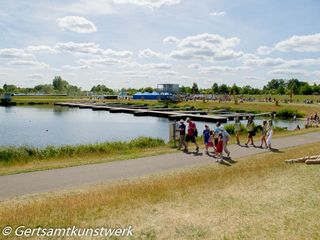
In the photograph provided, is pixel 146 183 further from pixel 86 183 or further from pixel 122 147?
pixel 122 147

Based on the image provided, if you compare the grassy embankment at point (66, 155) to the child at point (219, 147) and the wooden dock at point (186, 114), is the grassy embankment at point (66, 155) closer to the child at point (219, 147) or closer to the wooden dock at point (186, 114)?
the child at point (219, 147)

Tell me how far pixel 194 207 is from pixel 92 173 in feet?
18.7

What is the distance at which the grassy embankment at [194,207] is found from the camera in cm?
797

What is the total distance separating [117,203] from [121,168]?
5.23 metres

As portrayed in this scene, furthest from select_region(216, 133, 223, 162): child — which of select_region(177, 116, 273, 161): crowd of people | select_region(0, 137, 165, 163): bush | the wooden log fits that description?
select_region(0, 137, 165, 163): bush

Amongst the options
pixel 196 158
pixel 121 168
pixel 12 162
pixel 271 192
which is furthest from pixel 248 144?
pixel 12 162

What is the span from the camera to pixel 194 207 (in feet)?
31.1

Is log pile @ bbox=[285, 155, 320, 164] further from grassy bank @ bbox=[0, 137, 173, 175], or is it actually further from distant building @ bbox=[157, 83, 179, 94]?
distant building @ bbox=[157, 83, 179, 94]

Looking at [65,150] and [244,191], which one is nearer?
[244,191]

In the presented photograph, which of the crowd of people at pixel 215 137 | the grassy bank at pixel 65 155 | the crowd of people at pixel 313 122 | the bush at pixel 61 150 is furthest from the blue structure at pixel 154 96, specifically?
the grassy bank at pixel 65 155

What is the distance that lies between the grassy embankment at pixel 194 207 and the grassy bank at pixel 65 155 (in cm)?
475

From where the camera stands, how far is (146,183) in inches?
483
